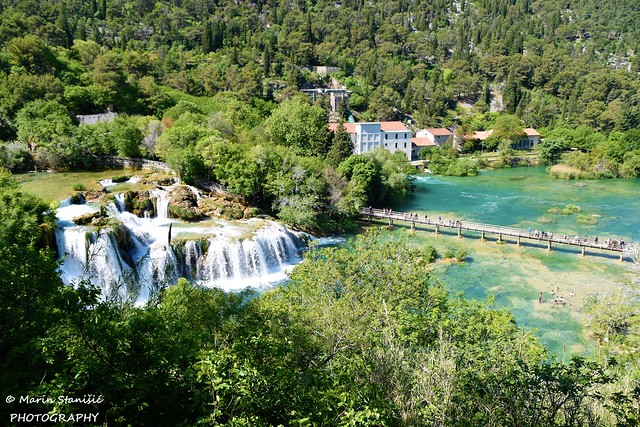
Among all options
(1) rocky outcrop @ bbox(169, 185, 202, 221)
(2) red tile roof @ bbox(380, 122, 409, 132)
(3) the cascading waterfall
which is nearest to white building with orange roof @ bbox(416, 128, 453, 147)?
(2) red tile roof @ bbox(380, 122, 409, 132)

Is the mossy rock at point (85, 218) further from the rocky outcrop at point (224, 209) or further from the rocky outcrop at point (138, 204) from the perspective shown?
the rocky outcrop at point (224, 209)

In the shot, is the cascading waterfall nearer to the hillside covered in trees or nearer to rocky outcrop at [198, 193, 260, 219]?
rocky outcrop at [198, 193, 260, 219]

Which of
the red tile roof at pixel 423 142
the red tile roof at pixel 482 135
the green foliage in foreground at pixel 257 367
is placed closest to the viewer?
the green foliage in foreground at pixel 257 367

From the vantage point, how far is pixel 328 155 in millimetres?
46562

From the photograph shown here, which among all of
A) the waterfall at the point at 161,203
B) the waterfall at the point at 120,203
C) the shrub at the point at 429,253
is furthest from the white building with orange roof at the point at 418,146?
the waterfall at the point at 120,203

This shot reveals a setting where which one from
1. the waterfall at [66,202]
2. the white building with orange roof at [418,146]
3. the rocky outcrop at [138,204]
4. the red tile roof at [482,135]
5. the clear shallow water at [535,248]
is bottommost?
the clear shallow water at [535,248]

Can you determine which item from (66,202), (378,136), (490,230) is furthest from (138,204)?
(378,136)

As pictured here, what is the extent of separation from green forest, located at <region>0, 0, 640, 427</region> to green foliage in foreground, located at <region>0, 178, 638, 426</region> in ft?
0.15

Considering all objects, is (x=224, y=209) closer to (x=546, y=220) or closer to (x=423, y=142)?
(x=546, y=220)

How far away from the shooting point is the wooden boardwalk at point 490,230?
3297 cm

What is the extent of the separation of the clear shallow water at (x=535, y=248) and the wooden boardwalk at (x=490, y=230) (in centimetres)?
82

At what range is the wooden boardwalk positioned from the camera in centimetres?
3297

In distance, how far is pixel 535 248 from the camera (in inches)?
1356

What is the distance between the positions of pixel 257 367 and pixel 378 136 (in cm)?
6541
